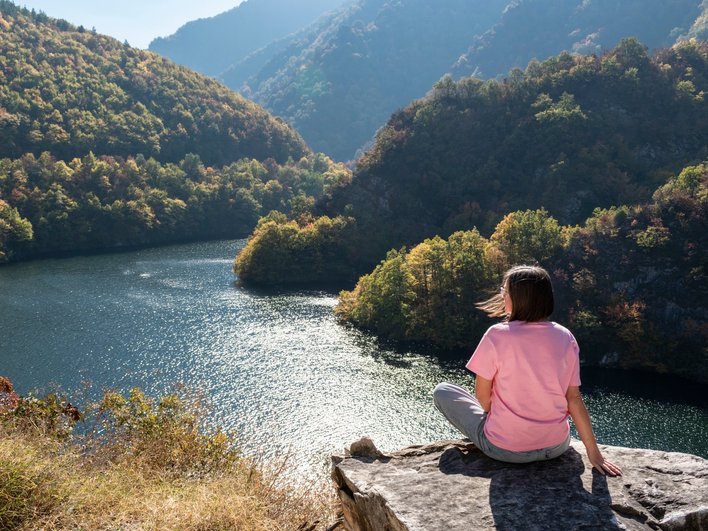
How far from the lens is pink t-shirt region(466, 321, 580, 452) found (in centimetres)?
635

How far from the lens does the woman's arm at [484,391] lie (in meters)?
6.61

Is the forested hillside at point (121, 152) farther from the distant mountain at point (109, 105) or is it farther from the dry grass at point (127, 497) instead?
the dry grass at point (127, 497)

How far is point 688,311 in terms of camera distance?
49344mm

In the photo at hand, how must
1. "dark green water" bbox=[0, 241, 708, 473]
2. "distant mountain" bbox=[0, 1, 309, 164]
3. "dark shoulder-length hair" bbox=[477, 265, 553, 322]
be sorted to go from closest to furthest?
"dark shoulder-length hair" bbox=[477, 265, 553, 322]
"dark green water" bbox=[0, 241, 708, 473]
"distant mountain" bbox=[0, 1, 309, 164]

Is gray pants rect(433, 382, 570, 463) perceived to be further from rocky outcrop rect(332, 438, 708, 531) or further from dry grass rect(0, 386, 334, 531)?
dry grass rect(0, 386, 334, 531)

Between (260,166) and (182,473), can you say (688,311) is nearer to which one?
(182,473)

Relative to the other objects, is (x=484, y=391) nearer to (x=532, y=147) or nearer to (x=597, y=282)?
(x=597, y=282)

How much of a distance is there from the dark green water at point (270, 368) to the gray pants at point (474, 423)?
2372 centimetres

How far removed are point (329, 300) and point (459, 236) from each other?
63.0 feet

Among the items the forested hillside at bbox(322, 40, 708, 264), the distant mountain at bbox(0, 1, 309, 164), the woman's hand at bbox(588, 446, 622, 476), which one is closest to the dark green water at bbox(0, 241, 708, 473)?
the woman's hand at bbox(588, 446, 622, 476)

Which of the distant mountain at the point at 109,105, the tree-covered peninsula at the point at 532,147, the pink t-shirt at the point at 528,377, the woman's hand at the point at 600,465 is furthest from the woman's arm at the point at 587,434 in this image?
the distant mountain at the point at 109,105

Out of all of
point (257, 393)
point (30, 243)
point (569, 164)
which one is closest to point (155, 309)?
point (257, 393)

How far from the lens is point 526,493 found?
238 inches

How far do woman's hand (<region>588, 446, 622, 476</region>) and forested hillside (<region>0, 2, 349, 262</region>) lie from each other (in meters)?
92.0
